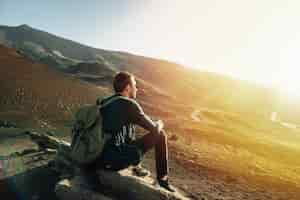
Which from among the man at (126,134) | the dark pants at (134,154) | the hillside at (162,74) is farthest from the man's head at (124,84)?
the hillside at (162,74)

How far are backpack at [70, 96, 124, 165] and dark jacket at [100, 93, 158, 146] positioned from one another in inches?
3.5

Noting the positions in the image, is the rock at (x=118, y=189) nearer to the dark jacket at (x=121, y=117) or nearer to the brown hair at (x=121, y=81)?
the dark jacket at (x=121, y=117)

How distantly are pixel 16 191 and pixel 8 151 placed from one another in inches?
132

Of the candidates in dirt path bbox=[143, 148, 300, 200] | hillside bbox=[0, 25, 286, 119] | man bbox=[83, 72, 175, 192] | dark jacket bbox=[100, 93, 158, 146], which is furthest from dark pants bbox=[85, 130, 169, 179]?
hillside bbox=[0, 25, 286, 119]

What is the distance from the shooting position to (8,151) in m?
8.98

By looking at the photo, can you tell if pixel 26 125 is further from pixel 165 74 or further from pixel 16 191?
pixel 165 74

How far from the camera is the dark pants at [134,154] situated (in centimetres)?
497

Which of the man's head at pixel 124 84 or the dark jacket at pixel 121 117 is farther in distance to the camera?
the man's head at pixel 124 84

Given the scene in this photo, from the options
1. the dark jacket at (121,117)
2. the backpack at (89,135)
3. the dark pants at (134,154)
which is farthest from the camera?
the dark pants at (134,154)

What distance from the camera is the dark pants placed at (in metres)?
4.97

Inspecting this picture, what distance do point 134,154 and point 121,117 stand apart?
0.70 meters

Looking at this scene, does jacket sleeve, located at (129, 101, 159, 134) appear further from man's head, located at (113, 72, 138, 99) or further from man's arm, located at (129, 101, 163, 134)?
man's head, located at (113, 72, 138, 99)

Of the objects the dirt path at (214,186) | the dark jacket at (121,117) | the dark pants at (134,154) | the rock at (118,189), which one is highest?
the dark jacket at (121,117)

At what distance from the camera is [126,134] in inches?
206
